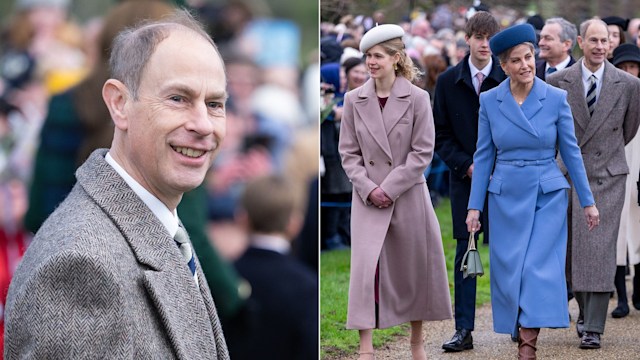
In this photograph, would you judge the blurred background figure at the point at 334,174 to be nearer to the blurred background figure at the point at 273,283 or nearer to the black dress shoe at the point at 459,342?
the black dress shoe at the point at 459,342

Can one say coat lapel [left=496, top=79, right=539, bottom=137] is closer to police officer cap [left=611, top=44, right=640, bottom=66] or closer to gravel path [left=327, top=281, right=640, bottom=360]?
gravel path [left=327, top=281, right=640, bottom=360]

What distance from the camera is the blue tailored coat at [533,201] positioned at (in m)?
7.14

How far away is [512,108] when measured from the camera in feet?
23.6

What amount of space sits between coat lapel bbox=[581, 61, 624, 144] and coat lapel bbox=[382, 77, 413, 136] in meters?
1.63

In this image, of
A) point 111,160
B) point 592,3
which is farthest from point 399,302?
point 592,3

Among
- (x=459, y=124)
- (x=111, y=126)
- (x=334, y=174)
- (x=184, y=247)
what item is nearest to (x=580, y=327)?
(x=459, y=124)

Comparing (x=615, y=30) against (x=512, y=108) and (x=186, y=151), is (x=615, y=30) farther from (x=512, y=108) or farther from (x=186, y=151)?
(x=186, y=151)

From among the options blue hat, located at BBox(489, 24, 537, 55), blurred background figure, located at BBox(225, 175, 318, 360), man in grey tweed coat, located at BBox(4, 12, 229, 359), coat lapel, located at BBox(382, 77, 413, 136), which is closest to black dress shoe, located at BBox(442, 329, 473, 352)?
coat lapel, located at BBox(382, 77, 413, 136)

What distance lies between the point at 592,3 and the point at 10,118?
92.8ft

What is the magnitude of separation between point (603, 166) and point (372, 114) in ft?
6.30

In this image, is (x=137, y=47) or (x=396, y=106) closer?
(x=137, y=47)

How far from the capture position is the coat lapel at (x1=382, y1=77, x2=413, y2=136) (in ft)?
23.9

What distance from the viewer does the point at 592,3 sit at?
99.1ft

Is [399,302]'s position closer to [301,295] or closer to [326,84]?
[301,295]
